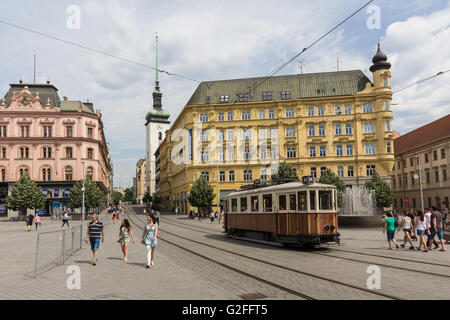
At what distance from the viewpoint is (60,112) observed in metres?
61.8

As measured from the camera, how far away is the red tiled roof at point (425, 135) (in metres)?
54.5

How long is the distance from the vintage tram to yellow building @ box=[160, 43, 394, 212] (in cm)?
3358

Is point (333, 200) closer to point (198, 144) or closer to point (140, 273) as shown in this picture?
point (140, 273)

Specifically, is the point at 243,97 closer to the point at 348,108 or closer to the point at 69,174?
the point at 348,108

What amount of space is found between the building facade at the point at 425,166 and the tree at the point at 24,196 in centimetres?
4721

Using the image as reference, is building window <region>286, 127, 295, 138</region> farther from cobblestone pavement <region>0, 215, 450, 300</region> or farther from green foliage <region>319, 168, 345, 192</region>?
cobblestone pavement <region>0, 215, 450, 300</region>

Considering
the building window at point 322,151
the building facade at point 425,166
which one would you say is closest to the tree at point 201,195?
the building window at point 322,151

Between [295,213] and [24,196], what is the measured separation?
144ft

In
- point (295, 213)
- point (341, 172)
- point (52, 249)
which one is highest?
point (341, 172)

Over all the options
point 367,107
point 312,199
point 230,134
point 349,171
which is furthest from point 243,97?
point 312,199

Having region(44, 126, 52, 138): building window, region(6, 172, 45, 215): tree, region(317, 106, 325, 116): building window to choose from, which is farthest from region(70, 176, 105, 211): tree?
region(317, 106, 325, 116): building window

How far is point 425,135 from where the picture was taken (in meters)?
60.0

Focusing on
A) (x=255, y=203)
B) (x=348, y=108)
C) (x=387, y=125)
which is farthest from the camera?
(x=348, y=108)

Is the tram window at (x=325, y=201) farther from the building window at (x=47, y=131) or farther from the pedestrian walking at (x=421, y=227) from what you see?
the building window at (x=47, y=131)
